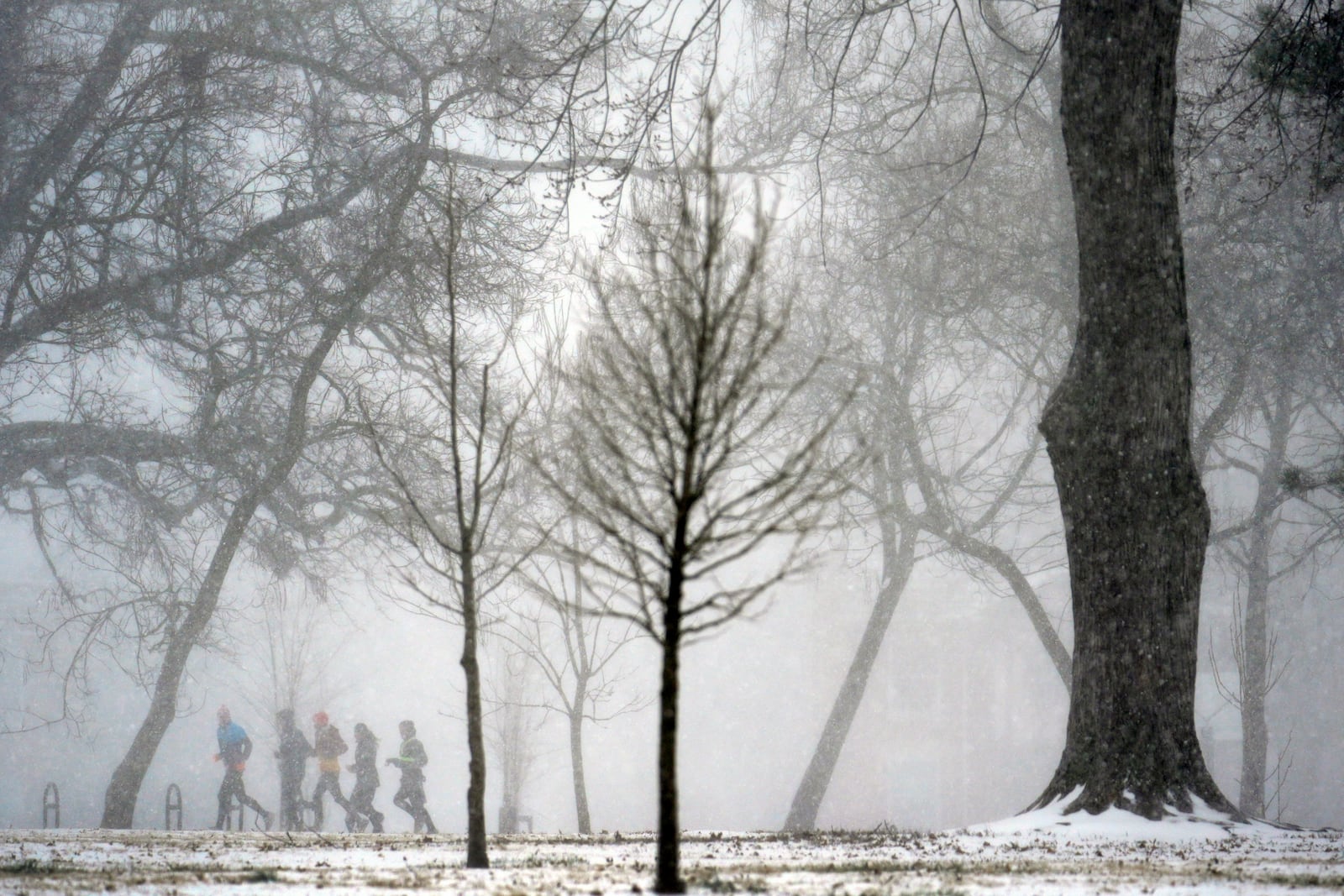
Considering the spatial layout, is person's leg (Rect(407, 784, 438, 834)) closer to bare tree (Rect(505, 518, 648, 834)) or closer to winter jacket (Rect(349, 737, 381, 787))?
winter jacket (Rect(349, 737, 381, 787))

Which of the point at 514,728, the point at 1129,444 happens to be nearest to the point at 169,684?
the point at 1129,444

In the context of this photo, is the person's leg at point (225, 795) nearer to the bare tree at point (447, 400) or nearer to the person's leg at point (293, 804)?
the person's leg at point (293, 804)

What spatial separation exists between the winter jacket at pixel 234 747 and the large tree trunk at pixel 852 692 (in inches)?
360

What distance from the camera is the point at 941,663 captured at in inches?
1427

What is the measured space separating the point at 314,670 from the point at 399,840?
118ft

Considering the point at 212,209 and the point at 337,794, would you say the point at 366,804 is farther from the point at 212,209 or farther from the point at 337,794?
the point at 212,209

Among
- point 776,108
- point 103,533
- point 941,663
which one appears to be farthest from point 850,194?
point 941,663

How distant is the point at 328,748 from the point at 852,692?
28.7 feet

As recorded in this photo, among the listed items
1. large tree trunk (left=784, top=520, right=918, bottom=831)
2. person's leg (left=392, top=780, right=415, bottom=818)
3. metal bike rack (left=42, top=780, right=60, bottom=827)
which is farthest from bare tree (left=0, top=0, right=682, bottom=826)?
large tree trunk (left=784, top=520, right=918, bottom=831)

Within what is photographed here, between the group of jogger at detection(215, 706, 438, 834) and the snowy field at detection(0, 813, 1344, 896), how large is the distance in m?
9.07

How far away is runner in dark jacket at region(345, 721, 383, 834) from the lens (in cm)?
1641

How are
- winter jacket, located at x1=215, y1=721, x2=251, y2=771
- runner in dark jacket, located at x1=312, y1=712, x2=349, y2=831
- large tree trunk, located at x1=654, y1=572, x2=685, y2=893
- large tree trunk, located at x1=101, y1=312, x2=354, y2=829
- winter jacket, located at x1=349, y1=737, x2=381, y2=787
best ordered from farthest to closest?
winter jacket, located at x1=215, y1=721, x2=251, y2=771 < runner in dark jacket, located at x1=312, y1=712, x2=349, y2=831 < winter jacket, located at x1=349, y1=737, x2=381, y2=787 < large tree trunk, located at x1=101, y1=312, x2=354, y2=829 < large tree trunk, located at x1=654, y1=572, x2=685, y2=893

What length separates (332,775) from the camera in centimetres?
1817

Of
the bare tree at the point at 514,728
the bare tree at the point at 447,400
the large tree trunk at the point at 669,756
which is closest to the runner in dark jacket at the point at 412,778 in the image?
the bare tree at the point at 447,400
